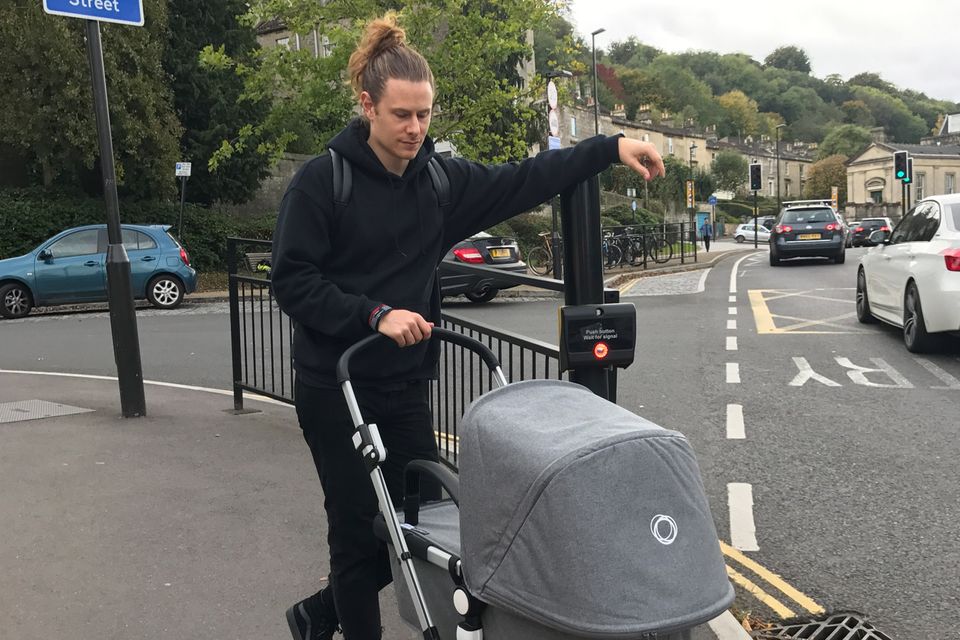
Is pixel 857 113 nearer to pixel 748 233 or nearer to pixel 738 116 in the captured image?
pixel 738 116

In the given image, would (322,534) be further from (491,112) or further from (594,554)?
(491,112)

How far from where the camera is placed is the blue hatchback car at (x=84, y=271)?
16.8 m

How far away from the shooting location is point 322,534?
4148 millimetres

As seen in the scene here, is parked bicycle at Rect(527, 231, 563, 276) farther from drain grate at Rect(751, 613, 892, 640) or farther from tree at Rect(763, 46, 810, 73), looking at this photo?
tree at Rect(763, 46, 810, 73)

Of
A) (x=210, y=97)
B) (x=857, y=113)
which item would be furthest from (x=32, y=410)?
(x=857, y=113)

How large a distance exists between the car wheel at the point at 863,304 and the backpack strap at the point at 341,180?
35.2 feet

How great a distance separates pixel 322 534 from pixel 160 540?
→ 0.71 m

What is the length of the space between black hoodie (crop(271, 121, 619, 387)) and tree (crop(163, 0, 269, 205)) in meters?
25.6

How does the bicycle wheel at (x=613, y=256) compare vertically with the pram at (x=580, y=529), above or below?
below

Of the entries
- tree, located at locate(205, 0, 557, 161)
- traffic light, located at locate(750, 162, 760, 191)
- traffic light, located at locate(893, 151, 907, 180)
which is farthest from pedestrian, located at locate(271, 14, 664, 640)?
traffic light, located at locate(750, 162, 760, 191)

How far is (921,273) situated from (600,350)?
7811mm

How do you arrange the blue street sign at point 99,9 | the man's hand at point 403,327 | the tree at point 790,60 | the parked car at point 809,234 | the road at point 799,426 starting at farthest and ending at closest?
the tree at point 790,60
the parked car at point 809,234
the blue street sign at point 99,9
the road at point 799,426
the man's hand at point 403,327

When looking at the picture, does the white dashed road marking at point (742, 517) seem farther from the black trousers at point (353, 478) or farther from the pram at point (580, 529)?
the pram at point (580, 529)

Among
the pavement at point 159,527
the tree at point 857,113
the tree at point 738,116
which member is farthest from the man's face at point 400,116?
the tree at point 857,113
